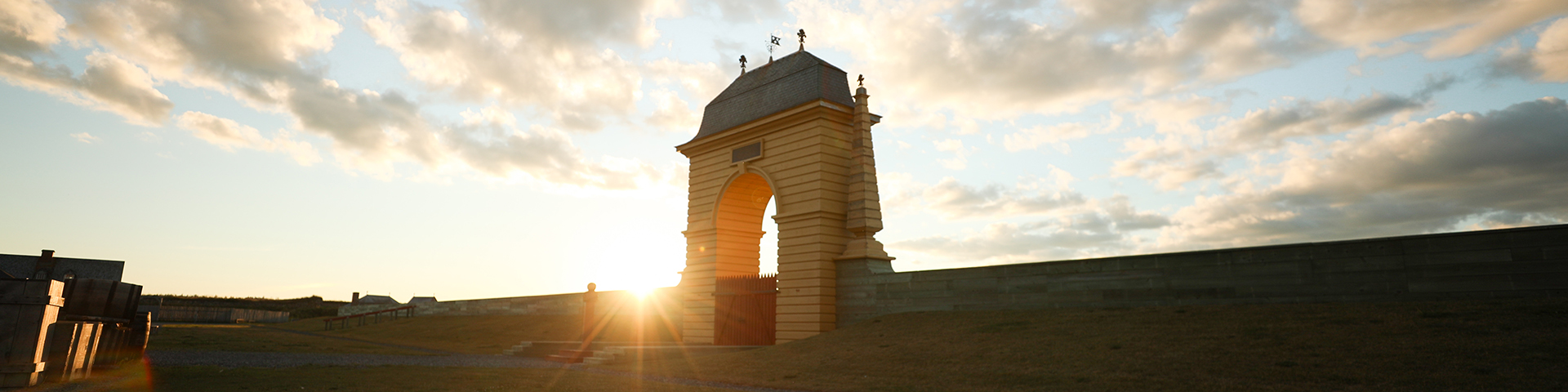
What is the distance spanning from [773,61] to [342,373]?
15732 mm

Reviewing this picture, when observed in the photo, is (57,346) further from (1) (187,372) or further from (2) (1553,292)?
(2) (1553,292)

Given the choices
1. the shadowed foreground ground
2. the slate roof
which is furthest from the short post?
the shadowed foreground ground

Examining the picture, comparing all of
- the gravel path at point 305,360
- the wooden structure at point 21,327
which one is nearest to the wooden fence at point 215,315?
the gravel path at point 305,360

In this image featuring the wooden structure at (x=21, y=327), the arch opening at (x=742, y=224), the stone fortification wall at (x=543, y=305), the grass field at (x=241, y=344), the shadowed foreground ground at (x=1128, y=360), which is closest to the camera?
the wooden structure at (x=21, y=327)

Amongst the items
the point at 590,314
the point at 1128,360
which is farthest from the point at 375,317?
the point at 1128,360

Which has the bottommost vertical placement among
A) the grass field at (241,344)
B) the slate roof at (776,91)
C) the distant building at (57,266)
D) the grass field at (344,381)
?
the grass field at (344,381)

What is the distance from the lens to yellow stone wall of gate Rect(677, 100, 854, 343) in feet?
65.9

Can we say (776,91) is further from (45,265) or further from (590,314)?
(45,265)

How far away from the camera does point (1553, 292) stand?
33.7ft

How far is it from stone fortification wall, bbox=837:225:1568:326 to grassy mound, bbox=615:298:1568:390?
30 centimetres

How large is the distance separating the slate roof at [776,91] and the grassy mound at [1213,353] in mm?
7920

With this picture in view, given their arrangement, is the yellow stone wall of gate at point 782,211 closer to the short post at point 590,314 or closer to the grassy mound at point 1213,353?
the short post at point 590,314

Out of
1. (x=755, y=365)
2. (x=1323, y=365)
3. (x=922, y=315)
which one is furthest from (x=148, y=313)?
(x=1323, y=365)

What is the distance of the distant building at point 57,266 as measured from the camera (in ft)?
108
